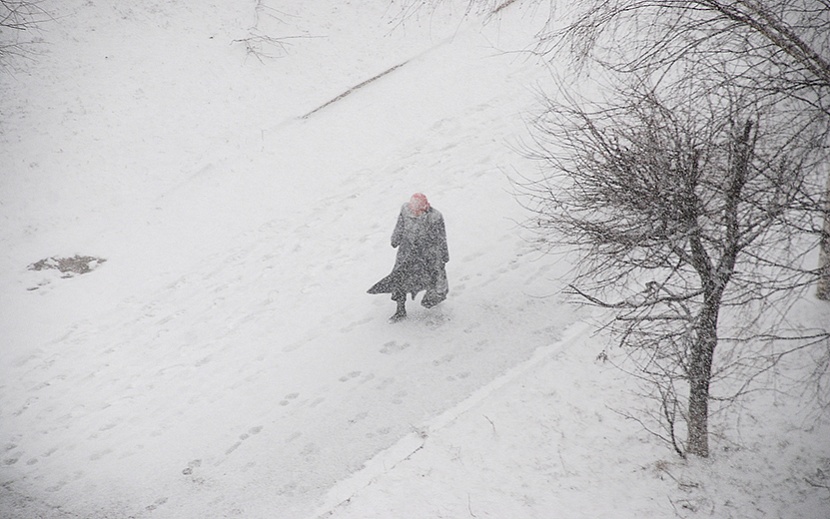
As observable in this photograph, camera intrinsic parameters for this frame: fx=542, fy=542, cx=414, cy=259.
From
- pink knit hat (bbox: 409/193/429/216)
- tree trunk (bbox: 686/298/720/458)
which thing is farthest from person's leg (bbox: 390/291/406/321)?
tree trunk (bbox: 686/298/720/458)

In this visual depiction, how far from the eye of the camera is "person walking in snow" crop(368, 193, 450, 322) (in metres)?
7.31

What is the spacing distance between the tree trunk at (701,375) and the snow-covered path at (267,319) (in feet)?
6.97

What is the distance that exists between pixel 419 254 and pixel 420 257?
5 cm

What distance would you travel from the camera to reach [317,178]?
1296cm

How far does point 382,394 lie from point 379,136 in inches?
359

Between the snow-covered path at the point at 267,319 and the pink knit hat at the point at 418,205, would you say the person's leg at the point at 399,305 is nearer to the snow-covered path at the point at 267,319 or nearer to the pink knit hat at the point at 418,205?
Answer: the snow-covered path at the point at 267,319

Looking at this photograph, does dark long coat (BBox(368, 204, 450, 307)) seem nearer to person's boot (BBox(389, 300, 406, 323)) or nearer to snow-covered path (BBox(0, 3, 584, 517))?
person's boot (BBox(389, 300, 406, 323))

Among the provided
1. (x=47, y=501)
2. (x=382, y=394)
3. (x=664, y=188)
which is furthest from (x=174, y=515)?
(x=664, y=188)

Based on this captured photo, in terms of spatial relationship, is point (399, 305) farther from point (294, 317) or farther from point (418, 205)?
point (294, 317)

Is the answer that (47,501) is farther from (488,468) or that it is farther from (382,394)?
(488,468)

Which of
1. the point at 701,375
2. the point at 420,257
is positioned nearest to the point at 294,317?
the point at 420,257

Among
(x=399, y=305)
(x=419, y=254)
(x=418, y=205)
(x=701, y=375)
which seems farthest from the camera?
(x=399, y=305)

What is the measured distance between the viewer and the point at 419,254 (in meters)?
7.39

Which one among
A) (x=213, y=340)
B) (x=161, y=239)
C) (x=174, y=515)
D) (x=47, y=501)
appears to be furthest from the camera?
(x=161, y=239)
